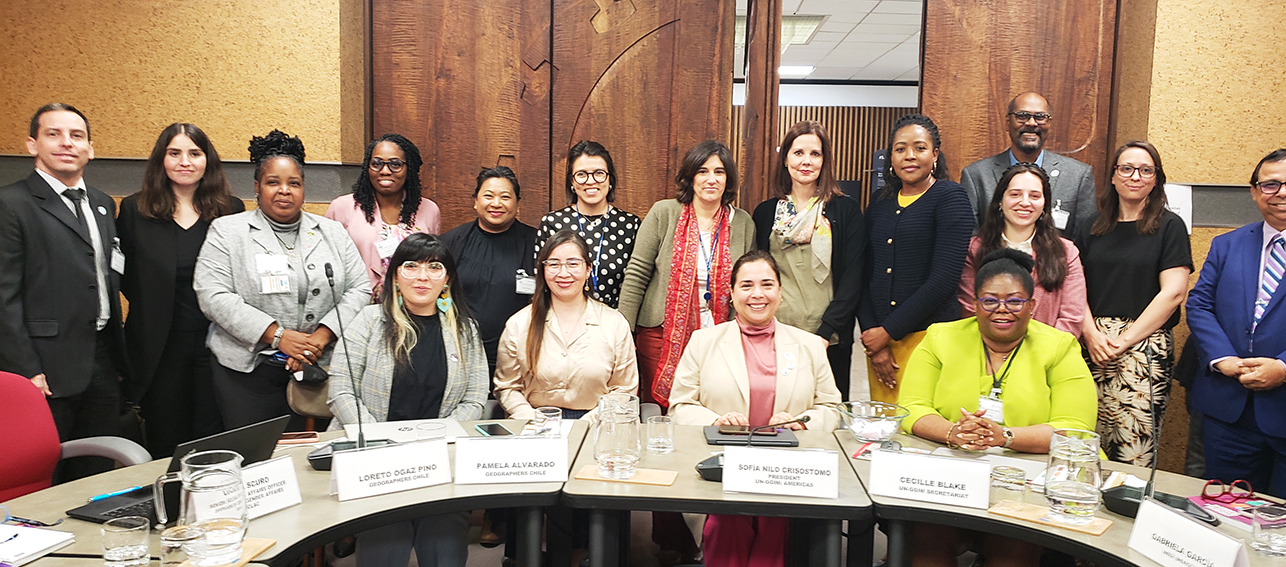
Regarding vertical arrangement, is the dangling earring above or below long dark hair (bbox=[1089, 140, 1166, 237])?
below

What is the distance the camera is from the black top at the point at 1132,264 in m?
2.85

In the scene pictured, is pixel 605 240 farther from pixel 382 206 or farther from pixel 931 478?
pixel 931 478

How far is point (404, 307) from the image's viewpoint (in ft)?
8.33

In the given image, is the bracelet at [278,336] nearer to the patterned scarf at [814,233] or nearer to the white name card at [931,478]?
the patterned scarf at [814,233]

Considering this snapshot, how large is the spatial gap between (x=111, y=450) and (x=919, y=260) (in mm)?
2661

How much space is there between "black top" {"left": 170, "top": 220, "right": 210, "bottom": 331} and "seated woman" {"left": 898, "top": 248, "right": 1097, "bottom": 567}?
8.45 ft

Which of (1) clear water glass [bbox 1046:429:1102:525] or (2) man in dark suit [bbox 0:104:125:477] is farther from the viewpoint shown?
(2) man in dark suit [bbox 0:104:125:477]

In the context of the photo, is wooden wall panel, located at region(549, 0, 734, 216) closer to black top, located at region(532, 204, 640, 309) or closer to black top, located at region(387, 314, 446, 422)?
black top, located at region(532, 204, 640, 309)

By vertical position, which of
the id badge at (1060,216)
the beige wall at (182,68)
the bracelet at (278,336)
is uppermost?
the beige wall at (182,68)

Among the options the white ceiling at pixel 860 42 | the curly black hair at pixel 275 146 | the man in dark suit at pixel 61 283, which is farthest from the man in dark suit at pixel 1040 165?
the man in dark suit at pixel 61 283

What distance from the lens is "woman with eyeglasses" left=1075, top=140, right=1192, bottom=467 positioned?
2826 mm

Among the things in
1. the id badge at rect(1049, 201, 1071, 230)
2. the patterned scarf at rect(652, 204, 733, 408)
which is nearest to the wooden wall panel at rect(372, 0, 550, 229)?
the patterned scarf at rect(652, 204, 733, 408)

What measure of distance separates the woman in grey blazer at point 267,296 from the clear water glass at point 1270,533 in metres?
2.60

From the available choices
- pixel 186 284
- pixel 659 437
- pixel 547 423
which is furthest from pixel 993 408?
pixel 186 284
